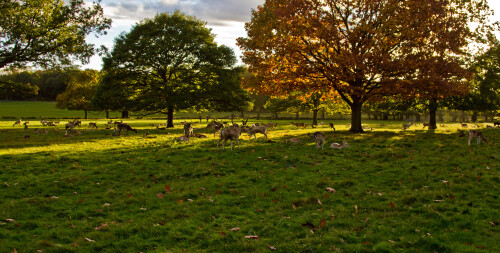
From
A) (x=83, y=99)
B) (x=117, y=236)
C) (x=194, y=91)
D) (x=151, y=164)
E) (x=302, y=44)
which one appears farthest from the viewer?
(x=83, y=99)

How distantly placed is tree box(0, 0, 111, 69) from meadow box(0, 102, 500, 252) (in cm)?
1250

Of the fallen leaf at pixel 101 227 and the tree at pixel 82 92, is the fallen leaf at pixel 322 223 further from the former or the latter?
the tree at pixel 82 92

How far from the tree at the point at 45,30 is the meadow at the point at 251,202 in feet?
41.0

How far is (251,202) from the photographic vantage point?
9602 millimetres

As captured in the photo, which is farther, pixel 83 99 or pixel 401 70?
pixel 83 99

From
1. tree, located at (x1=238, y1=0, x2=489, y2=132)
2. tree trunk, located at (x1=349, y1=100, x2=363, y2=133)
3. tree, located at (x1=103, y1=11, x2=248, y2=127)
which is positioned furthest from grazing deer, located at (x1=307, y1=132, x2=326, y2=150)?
tree, located at (x1=103, y1=11, x2=248, y2=127)

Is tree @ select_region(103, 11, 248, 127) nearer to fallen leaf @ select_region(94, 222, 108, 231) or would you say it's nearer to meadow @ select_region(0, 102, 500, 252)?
meadow @ select_region(0, 102, 500, 252)

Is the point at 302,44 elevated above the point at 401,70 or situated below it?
above

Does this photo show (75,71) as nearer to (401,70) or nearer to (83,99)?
(401,70)

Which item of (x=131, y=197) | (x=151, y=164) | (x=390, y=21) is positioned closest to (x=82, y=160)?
(x=151, y=164)

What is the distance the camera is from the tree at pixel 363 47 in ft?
79.8

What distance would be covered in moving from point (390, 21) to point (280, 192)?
64.9ft

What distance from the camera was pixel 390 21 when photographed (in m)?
23.5

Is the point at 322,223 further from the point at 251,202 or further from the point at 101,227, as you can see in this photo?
the point at 101,227
